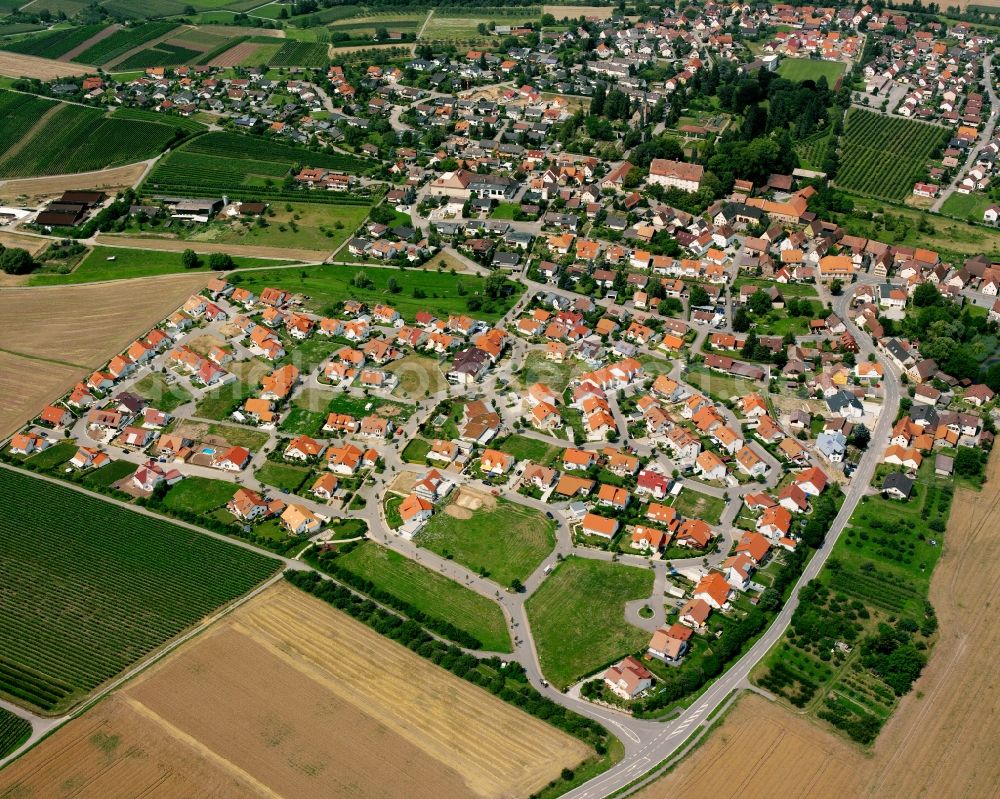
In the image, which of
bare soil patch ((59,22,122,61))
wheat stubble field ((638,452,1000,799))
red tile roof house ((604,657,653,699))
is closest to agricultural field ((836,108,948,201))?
wheat stubble field ((638,452,1000,799))

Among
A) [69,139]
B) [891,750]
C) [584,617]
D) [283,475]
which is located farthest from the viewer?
[69,139]

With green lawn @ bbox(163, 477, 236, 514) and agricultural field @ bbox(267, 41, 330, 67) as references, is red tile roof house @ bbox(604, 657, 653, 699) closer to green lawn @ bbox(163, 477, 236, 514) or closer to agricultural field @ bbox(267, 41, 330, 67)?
green lawn @ bbox(163, 477, 236, 514)

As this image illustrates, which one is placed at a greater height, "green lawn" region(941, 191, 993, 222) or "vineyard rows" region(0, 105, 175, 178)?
"green lawn" region(941, 191, 993, 222)

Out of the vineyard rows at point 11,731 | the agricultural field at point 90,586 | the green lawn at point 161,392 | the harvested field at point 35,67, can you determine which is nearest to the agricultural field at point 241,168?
the green lawn at point 161,392

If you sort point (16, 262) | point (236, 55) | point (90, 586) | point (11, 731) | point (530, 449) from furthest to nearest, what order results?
1. point (236, 55)
2. point (16, 262)
3. point (530, 449)
4. point (90, 586)
5. point (11, 731)

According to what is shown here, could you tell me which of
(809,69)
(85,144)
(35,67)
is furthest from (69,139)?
(809,69)

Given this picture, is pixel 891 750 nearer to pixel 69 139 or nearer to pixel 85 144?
pixel 85 144
